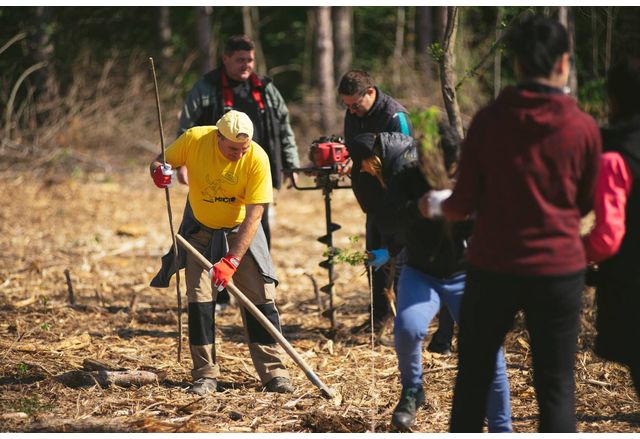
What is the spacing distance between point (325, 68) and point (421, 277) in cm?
1449

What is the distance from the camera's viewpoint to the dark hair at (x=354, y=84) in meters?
6.46

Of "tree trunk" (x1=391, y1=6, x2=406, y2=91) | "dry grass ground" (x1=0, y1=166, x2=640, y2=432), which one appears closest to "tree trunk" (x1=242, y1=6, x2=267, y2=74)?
"tree trunk" (x1=391, y1=6, x2=406, y2=91)

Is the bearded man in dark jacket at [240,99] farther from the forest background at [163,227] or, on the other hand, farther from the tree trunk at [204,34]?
the tree trunk at [204,34]

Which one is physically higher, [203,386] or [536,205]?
[536,205]

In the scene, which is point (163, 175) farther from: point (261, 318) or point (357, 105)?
point (357, 105)

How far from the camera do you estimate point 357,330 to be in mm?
7434

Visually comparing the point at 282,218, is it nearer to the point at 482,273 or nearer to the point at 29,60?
the point at 29,60

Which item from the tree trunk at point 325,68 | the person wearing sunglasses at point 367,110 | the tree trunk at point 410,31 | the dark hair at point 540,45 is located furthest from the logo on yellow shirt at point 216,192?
the tree trunk at point 410,31

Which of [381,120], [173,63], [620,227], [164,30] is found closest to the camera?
[620,227]

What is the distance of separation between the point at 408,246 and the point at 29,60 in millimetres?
14008

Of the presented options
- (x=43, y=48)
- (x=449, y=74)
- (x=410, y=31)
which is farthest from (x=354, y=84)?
(x=410, y=31)

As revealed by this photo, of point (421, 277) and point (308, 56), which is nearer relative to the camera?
point (421, 277)

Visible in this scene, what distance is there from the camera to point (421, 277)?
14.5 ft

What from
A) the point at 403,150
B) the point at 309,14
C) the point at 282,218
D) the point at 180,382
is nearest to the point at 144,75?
the point at 282,218
